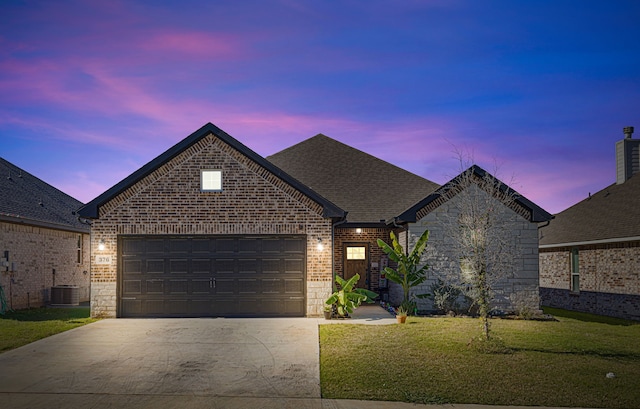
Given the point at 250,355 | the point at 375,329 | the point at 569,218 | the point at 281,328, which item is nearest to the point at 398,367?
the point at 250,355

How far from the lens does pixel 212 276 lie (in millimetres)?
16844

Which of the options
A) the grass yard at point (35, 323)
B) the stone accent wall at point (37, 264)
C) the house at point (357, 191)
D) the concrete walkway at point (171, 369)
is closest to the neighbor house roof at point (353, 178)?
the house at point (357, 191)

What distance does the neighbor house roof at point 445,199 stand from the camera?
58.9 ft

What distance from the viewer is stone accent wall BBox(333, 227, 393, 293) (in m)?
21.4

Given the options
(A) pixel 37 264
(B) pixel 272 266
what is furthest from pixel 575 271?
(A) pixel 37 264

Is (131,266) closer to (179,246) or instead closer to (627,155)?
(179,246)

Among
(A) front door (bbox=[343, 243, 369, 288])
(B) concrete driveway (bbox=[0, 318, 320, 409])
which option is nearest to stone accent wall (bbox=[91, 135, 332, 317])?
(B) concrete driveway (bbox=[0, 318, 320, 409])

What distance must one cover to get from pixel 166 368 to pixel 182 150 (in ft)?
27.6

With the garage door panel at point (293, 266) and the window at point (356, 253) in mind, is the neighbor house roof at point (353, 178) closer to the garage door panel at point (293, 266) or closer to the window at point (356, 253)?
the window at point (356, 253)

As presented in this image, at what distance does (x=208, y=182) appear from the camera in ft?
55.4

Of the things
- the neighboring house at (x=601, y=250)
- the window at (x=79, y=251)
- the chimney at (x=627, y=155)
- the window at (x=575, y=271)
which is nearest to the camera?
the neighboring house at (x=601, y=250)

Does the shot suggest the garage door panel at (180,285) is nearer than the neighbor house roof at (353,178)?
Yes

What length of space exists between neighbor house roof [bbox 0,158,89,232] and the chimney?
22.5 metres

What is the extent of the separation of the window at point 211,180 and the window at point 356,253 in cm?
694
